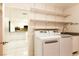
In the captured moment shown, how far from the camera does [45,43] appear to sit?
1661 mm

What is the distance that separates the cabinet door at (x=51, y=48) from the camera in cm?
163

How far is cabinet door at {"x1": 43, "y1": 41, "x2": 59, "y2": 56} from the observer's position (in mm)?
1630

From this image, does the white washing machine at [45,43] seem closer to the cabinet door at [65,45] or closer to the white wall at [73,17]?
the cabinet door at [65,45]

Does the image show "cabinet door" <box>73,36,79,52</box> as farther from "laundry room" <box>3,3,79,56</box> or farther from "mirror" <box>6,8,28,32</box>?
"mirror" <box>6,8,28,32</box>

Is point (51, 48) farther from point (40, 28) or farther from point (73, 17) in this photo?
point (73, 17)

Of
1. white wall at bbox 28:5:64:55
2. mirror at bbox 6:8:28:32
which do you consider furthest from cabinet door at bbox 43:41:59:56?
mirror at bbox 6:8:28:32

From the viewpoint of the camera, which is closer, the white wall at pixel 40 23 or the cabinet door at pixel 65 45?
the white wall at pixel 40 23

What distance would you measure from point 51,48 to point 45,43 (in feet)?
0.45

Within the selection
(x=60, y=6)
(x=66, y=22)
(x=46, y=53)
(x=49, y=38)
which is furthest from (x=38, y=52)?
(x=60, y=6)

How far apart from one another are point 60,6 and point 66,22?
11.0 inches

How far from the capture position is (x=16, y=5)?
5.03 feet

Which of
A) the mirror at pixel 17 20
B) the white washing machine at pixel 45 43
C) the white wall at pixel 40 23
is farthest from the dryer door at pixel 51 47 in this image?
the mirror at pixel 17 20

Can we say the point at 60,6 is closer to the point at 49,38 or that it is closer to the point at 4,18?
the point at 49,38

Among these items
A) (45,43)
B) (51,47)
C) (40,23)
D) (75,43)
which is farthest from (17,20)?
(75,43)
